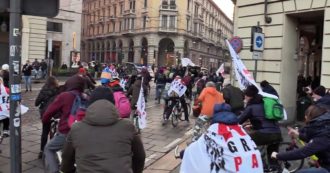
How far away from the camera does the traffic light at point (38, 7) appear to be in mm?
4324

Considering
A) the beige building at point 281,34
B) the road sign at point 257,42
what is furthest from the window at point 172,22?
the road sign at point 257,42

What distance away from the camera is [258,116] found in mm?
6016

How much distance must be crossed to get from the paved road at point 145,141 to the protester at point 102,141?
3.79m

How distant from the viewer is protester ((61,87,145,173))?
10.1ft

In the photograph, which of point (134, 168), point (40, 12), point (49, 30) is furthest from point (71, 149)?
point (49, 30)

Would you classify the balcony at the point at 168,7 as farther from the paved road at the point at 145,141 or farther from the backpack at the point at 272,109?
the backpack at the point at 272,109

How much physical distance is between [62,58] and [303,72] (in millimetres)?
28864

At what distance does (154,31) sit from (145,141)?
6262cm

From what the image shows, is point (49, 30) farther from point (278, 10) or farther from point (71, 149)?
point (71, 149)

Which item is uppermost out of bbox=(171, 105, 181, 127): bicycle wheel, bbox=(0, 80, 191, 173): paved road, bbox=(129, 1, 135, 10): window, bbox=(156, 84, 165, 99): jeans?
bbox=(129, 1, 135, 10): window

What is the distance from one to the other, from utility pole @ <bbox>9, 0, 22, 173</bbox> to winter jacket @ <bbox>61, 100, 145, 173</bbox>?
1.27 m

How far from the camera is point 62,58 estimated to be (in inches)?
1629

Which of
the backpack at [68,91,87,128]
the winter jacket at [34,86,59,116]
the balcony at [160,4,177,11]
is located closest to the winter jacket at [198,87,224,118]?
the winter jacket at [34,86,59,116]

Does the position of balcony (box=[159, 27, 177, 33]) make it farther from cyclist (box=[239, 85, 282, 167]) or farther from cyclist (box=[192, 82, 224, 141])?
cyclist (box=[239, 85, 282, 167])
